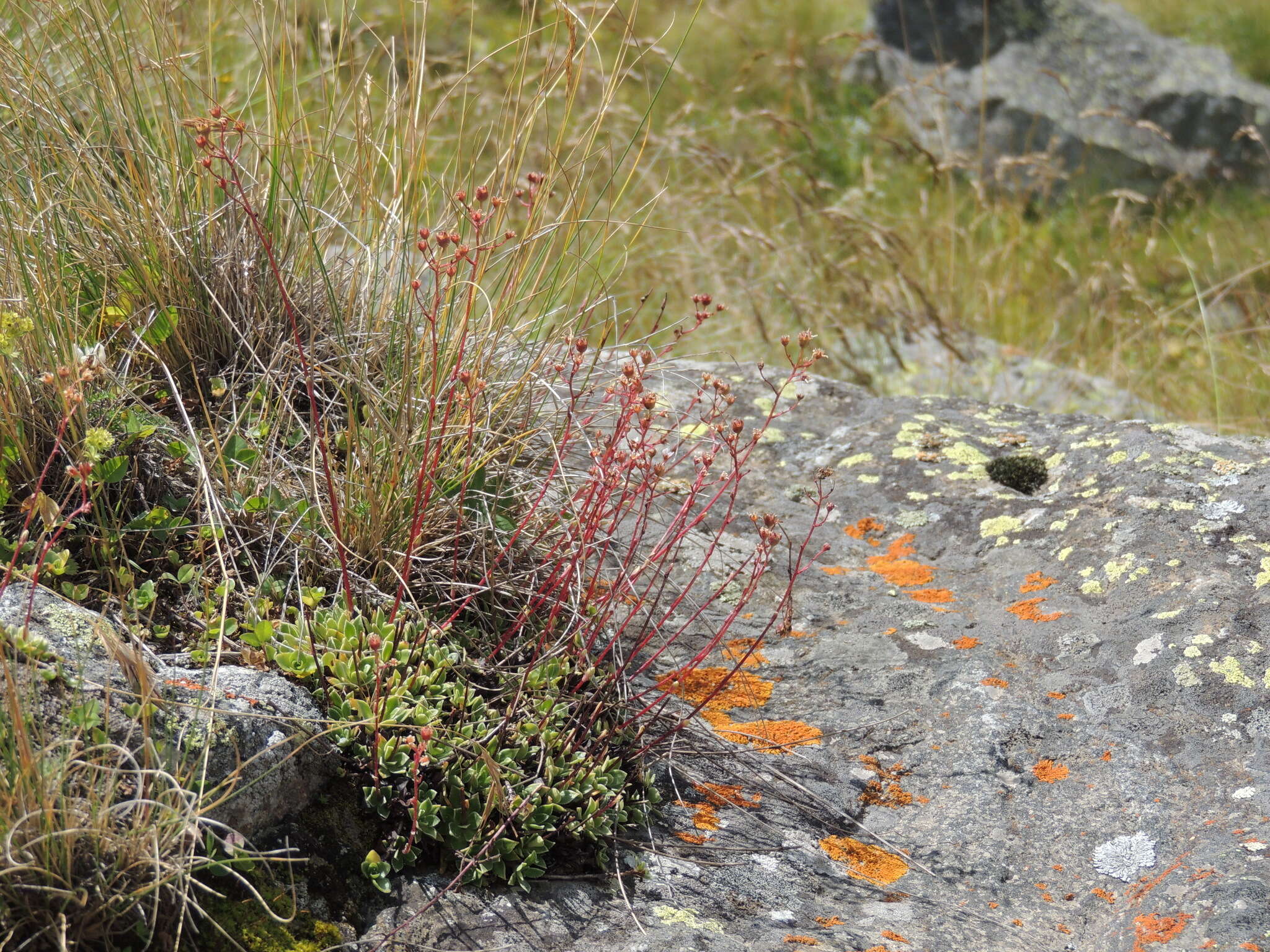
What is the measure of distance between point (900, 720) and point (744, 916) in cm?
59

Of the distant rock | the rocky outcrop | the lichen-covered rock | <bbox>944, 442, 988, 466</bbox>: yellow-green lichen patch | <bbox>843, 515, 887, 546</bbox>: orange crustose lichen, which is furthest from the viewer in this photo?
the rocky outcrop

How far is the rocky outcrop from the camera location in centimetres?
770

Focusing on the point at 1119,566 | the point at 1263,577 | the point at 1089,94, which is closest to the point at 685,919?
the point at 1119,566

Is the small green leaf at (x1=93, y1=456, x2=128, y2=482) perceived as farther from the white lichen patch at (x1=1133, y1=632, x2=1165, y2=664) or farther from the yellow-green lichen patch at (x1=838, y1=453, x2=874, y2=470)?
the white lichen patch at (x1=1133, y1=632, x2=1165, y2=664)

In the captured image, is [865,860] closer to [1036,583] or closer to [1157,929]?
[1157,929]

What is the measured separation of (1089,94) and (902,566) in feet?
22.0

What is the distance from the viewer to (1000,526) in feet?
8.80

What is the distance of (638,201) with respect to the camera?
5.83 metres

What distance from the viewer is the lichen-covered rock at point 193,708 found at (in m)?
→ 1.49

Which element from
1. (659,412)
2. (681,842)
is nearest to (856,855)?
(681,842)

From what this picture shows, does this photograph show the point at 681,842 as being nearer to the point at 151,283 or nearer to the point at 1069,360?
the point at 151,283

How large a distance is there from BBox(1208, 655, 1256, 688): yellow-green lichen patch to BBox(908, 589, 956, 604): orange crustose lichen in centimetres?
58

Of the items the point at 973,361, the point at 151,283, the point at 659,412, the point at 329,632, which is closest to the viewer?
the point at 329,632

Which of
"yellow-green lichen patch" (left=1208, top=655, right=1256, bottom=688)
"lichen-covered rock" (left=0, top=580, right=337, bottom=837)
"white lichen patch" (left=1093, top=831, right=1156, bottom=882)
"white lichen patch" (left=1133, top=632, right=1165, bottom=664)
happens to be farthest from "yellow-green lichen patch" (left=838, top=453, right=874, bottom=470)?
"lichen-covered rock" (left=0, top=580, right=337, bottom=837)
